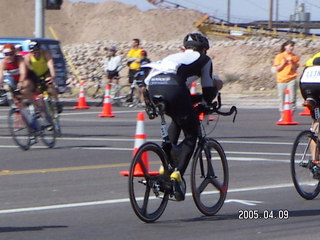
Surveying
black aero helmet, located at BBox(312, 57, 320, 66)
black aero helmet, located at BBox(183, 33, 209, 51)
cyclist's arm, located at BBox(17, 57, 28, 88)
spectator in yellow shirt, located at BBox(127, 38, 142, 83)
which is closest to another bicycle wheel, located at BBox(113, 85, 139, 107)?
spectator in yellow shirt, located at BBox(127, 38, 142, 83)

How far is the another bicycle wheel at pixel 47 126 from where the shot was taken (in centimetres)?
1541

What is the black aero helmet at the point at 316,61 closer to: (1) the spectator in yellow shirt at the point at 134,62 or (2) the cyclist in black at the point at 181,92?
(2) the cyclist in black at the point at 181,92

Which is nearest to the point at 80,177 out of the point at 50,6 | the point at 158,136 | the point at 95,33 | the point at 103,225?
the point at 103,225

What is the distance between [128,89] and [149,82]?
754 inches

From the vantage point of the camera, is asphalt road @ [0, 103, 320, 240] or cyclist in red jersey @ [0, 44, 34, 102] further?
cyclist in red jersey @ [0, 44, 34, 102]

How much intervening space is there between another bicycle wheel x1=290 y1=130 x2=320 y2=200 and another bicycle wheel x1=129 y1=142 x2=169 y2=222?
193 centimetres

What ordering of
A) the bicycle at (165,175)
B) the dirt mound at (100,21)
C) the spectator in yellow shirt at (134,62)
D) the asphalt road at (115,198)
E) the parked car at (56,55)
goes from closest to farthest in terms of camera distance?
1. the asphalt road at (115,198)
2. the bicycle at (165,175)
3. the spectator in yellow shirt at (134,62)
4. the parked car at (56,55)
5. the dirt mound at (100,21)

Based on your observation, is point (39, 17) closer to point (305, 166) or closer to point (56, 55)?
point (56, 55)

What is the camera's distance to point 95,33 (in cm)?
10919

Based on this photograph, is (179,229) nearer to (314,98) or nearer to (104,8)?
(314,98)

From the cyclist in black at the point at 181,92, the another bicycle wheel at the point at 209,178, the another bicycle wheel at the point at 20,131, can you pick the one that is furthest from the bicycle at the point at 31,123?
the cyclist in black at the point at 181,92

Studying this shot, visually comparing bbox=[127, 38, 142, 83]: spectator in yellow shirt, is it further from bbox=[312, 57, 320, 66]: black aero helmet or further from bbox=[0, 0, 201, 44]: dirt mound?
bbox=[0, 0, 201, 44]: dirt mound

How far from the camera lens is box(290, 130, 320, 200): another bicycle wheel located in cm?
1014

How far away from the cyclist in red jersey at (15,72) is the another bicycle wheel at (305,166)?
632cm
